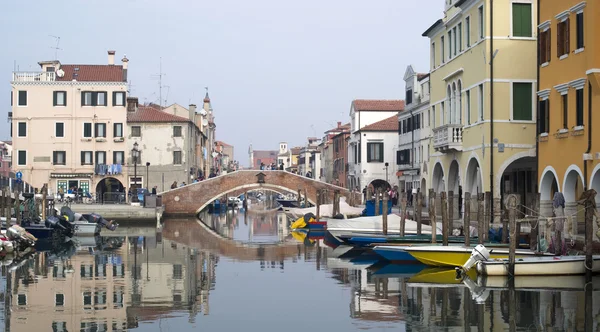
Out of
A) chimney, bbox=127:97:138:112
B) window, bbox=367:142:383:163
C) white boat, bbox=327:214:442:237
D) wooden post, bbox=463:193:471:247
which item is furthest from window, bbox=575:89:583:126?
chimney, bbox=127:97:138:112

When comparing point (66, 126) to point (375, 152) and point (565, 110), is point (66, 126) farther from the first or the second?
point (565, 110)

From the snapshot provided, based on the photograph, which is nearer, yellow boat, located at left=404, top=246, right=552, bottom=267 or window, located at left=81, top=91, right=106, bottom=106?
yellow boat, located at left=404, top=246, right=552, bottom=267

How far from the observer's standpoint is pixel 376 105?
5741 centimetres

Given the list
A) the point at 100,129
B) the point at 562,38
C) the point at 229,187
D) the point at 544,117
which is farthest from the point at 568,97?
the point at 100,129

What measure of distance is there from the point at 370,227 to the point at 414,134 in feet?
55.7

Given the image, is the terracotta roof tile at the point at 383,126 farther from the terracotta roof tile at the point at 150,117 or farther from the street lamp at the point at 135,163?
the street lamp at the point at 135,163

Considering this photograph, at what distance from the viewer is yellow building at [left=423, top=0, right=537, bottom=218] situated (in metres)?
27.3

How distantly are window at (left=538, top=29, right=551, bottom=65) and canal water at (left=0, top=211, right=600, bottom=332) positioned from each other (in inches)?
277

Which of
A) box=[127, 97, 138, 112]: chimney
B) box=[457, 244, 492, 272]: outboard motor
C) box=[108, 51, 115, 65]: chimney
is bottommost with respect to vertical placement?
box=[457, 244, 492, 272]: outboard motor

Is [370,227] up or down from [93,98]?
down

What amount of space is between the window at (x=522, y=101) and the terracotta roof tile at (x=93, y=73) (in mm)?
28363

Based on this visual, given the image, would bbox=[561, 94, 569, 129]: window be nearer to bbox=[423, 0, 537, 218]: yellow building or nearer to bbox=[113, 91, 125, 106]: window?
bbox=[423, 0, 537, 218]: yellow building

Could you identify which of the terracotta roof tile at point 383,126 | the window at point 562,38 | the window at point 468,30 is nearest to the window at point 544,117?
the window at point 562,38

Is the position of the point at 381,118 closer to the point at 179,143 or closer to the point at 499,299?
the point at 179,143
